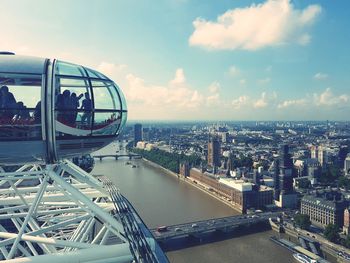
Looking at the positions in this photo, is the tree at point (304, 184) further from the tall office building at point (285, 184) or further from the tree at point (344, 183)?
the tall office building at point (285, 184)

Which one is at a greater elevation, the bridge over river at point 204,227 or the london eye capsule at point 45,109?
the london eye capsule at point 45,109

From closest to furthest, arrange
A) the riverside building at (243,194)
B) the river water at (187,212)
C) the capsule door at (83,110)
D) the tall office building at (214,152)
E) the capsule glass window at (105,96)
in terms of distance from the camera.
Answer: the capsule door at (83,110) → the capsule glass window at (105,96) → the river water at (187,212) → the riverside building at (243,194) → the tall office building at (214,152)

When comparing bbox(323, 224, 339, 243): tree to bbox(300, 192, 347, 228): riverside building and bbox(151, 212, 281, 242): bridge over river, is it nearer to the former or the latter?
bbox(300, 192, 347, 228): riverside building

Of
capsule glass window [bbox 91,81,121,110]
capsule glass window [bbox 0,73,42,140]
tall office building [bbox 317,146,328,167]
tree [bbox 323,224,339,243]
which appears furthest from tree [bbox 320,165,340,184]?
capsule glass window [bbox 0,73,42,140]

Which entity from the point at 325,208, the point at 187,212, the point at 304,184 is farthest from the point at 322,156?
the point at 187,212

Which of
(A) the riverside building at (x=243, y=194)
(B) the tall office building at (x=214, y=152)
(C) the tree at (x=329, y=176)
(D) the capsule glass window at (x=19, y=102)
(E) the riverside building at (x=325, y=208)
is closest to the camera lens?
(D) the capsule glass window at (x=19, y=102)

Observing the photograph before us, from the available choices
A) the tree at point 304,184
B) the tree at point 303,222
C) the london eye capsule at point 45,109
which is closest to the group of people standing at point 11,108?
the london eye capsule at point 45,109

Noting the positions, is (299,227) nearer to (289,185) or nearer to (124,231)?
(289,185)

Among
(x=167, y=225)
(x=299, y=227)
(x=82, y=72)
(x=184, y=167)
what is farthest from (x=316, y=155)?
(x=82, y=72)
